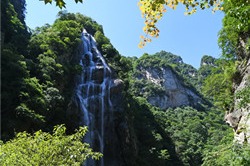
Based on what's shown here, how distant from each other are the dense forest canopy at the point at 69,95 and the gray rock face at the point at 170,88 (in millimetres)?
20384

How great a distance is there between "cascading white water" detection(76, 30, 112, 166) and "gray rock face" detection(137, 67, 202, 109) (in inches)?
1699

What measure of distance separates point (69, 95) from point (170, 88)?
2137 inches

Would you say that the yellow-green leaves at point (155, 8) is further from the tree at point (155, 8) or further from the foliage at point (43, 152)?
the foliage at point (43, 152)

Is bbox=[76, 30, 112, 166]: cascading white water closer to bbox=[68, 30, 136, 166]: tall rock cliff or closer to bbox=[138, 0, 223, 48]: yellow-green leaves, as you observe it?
bbox=[68, 30, 136, 166]: tall rock cliff

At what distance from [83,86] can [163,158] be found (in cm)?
1179

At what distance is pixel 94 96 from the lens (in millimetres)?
28047

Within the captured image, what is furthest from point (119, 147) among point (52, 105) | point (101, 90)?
point (52, 105)

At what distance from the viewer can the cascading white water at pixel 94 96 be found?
998 inches

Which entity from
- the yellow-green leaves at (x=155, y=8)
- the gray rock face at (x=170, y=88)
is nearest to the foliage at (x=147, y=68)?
the gray rock face at (x=170, y=88)

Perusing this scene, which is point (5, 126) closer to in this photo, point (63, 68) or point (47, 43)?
point (63, 68)

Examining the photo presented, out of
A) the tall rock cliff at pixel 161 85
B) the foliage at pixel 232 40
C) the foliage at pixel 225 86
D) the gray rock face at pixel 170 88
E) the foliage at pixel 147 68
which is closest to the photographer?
the foliage at pixel 232 40

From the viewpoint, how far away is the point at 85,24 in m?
44.4

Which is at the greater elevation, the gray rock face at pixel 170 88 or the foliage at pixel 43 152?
the gray rock face at pixel 170 88

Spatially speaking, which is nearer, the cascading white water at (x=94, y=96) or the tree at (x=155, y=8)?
the tree at (x=155, y=8)
